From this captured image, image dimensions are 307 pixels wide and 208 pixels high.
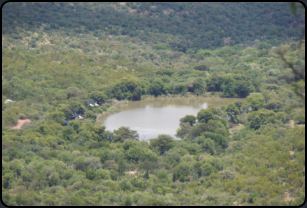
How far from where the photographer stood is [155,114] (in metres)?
30.8

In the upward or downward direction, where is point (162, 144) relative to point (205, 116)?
upward

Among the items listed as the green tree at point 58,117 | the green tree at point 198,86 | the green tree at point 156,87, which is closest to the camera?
the green tree at point 58,117

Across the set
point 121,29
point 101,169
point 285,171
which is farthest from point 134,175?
point 121,29

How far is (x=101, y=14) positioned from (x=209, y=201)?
5139cm

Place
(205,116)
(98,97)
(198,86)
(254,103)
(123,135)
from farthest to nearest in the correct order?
(198,86), (98,97), (254,103), (205,116), (123,135)

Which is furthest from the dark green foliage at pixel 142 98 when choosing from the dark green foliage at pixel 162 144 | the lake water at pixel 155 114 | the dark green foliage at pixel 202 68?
the lake water at pixel 155 114

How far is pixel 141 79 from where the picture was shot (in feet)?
127

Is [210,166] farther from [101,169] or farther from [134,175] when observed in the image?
[101,169]

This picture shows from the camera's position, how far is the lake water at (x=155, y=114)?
26.7 metres

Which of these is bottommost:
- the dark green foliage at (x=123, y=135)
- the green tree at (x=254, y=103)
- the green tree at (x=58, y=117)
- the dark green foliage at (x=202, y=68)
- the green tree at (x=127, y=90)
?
the dark green foliage at (x=202, y=68)

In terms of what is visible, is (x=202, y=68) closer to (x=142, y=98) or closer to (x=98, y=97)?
(x=142, y=98)

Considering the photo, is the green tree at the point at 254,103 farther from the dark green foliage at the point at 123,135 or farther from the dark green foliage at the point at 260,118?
the dark green foliage at the point at 123,135

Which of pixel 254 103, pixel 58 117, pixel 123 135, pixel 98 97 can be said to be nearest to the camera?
pixel 123 135

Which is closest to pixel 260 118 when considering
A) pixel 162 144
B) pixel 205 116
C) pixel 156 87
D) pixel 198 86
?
pixel 205 116
